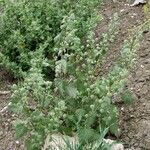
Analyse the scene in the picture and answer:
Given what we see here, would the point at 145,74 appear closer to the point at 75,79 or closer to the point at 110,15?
the point at 75,79

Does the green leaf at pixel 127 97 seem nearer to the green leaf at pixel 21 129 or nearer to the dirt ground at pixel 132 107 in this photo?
the dirt ground at pixel 132 107

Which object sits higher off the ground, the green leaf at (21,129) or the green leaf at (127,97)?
the green leaf at (127,97)

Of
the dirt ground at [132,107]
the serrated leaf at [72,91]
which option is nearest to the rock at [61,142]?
the dirt ground at [132,107]

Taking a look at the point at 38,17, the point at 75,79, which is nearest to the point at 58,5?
the point at 38,17

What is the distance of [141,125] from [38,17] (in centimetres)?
138

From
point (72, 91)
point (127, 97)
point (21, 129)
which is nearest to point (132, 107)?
point (127, 97)

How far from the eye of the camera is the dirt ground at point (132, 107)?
3604mm

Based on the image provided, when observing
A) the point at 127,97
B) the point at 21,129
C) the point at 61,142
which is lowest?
the point at 61,142

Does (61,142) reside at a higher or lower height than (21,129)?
lower

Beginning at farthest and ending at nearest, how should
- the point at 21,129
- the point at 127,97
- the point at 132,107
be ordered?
the point at 132,107 → the point at 127,97 → the point at 21,129

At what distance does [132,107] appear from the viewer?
12.6ft

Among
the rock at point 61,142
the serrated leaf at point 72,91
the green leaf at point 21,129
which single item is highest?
the serrated leaf at point 72,91

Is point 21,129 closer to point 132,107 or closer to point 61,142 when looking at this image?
point 61,142

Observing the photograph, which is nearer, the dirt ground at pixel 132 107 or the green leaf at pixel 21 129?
the green leaf at pixel 21 129
